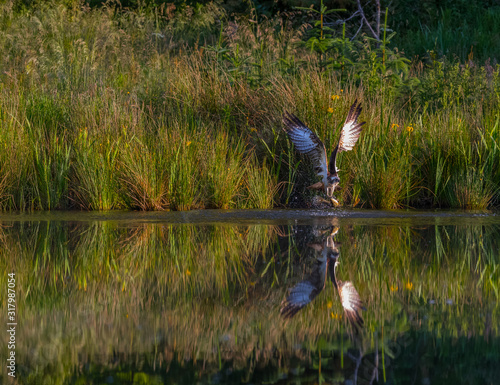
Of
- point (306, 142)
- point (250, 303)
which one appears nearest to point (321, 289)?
point (250, 303)

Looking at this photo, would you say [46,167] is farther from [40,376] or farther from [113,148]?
[40,376]

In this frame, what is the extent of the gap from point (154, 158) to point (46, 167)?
1213mm

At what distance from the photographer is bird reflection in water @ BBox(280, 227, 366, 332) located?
12.6ft

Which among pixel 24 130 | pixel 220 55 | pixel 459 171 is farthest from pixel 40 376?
pixel 220 55

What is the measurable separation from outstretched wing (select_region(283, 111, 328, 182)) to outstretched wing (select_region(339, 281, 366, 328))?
3372 mm

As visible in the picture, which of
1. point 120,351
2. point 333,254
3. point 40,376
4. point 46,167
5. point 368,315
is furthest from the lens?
point 46,167

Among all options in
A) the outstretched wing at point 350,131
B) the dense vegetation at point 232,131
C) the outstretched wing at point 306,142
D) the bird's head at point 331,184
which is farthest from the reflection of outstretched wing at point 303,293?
the dense vegetation at point 232,131

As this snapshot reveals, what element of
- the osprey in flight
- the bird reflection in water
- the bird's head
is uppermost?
the bird reflection in water

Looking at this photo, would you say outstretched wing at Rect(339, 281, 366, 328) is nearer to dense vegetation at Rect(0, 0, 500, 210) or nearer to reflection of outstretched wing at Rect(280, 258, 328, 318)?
reflection of outstretched wing at Rect(280, 258, 328, 318)

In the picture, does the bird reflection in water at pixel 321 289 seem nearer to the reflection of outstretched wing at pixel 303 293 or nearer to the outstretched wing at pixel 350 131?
the reflection of outstretched wing at pixel 303 293

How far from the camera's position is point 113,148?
814 centimetres

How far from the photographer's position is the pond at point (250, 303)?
3.06m

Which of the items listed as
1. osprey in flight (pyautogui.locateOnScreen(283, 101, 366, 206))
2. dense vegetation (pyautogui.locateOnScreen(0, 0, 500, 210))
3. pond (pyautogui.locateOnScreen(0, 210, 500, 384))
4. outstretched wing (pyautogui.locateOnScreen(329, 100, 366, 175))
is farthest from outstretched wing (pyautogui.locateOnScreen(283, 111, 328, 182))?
pond (pyautogui.locateOnScreen(0, 210, 500, 384))

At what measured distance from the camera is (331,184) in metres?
7.74
